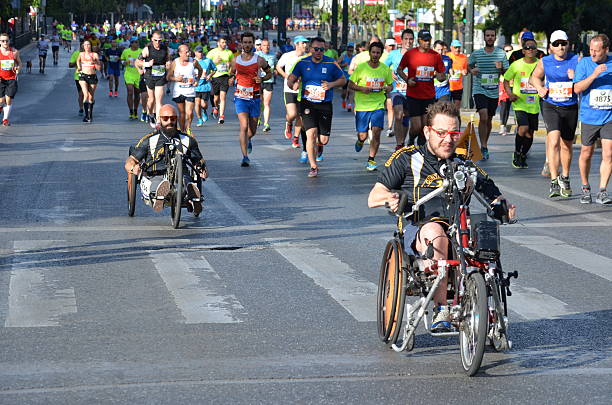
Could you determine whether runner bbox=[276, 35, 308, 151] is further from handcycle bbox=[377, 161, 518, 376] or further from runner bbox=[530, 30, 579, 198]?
handcycle bbox=[377, 161, 518, 376]

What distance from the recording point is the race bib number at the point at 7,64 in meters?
26.7

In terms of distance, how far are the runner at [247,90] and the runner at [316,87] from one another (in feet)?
4.09

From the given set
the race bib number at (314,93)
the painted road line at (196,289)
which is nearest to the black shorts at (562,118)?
the race bib number at (314,93)

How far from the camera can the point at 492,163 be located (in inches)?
774

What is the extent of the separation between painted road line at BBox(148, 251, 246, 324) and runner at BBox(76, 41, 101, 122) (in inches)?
694

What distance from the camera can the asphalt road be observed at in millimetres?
6637

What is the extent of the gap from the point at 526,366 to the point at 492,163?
42.0 feet

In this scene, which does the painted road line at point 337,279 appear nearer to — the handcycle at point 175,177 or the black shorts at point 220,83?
the handcycle at point 175,177

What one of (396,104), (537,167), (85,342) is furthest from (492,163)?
(85,342)

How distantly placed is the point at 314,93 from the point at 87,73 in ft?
38.2

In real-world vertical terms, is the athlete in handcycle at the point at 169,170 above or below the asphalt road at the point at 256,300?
above

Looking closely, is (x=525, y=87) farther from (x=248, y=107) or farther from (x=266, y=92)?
(x=266, y=92)

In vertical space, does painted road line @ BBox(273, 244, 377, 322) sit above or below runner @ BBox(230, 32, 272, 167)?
below

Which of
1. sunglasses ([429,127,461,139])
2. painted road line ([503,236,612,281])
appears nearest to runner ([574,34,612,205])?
painted road line ([503,236,612,281])
